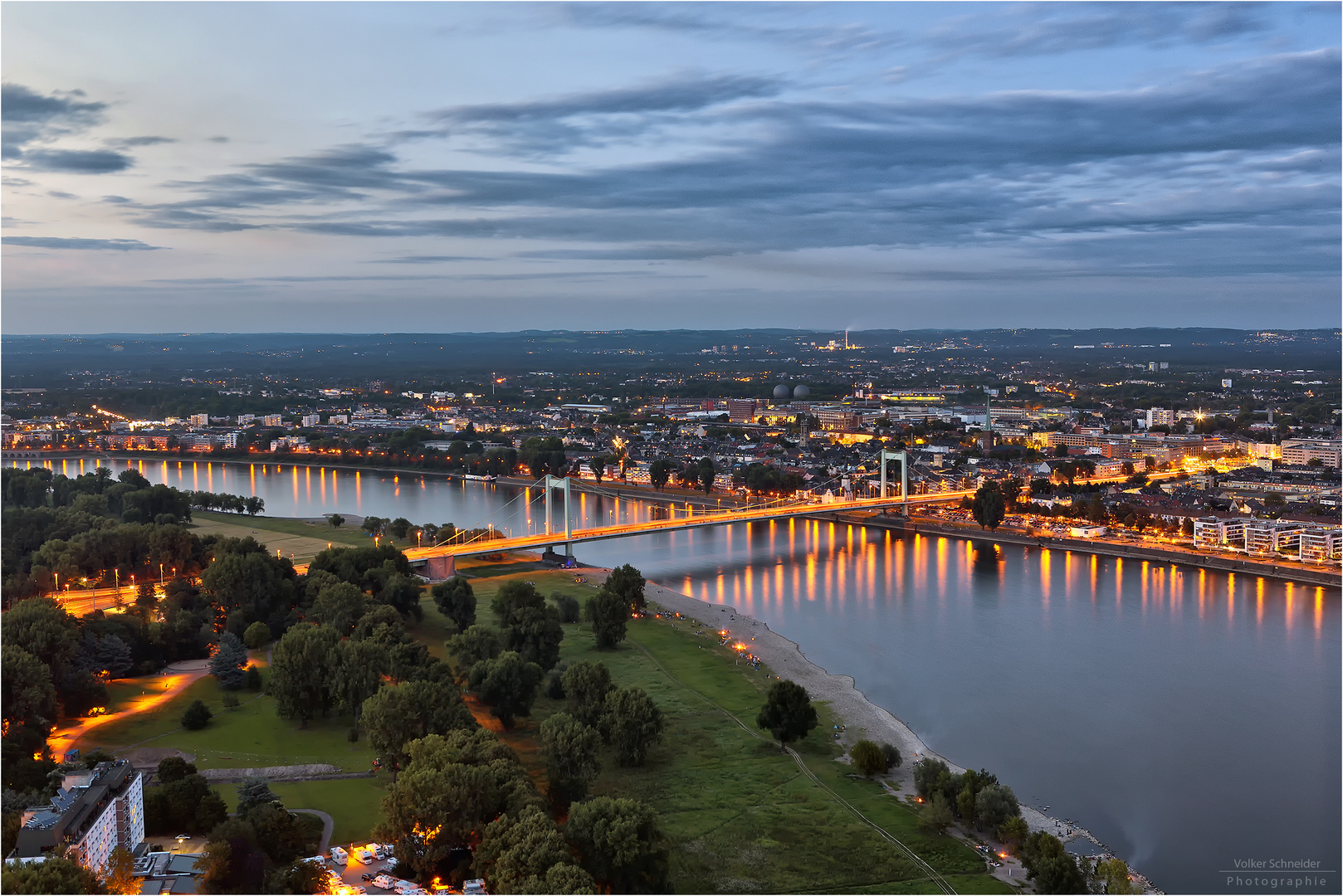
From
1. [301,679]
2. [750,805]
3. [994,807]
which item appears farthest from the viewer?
[301,679]

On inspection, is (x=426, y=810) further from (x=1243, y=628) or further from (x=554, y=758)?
(x=1243, y=628)

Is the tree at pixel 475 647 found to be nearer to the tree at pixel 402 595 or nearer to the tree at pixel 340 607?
the tree at pixel 340 607

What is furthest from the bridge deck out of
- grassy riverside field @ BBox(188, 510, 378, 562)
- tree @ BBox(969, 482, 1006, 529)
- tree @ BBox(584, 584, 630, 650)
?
tree @ BBox(584, 584, 630, 650)

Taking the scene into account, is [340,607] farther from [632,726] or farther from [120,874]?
[120,874]

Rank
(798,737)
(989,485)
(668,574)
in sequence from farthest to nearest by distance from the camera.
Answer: (989,485) < (668,574) < (798,737)

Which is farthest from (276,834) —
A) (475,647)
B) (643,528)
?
(643,528)

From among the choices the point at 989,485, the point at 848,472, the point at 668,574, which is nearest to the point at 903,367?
the point at 848,472
